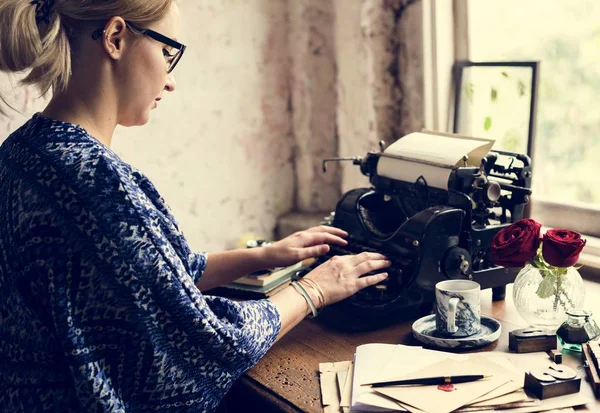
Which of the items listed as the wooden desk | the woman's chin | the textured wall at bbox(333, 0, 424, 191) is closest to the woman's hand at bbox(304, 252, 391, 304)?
the wooden desk

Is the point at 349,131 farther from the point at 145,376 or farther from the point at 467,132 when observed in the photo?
the point at 145,376

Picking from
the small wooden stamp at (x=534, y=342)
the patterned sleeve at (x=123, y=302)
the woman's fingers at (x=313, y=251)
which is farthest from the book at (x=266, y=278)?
the small wooden stamp at (x=534, y=342)

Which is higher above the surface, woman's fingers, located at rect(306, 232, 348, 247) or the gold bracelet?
woman's fingers, located at rect(306, 232, 348, 247)

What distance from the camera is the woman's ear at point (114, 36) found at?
4.54ft

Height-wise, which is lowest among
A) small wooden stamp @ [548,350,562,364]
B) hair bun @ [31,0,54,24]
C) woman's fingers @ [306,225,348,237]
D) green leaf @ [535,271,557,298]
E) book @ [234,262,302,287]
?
small wooden stamp @ [548,350,562,364]

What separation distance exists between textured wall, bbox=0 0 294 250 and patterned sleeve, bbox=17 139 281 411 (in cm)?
109

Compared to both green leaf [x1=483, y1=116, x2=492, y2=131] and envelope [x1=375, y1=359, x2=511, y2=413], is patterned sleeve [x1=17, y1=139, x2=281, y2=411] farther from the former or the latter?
green leaf [x1=483, y1=116, x2=492, y2=131]

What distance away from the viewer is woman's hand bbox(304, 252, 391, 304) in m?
1.63

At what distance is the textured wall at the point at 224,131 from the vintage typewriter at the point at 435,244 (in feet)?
2.87

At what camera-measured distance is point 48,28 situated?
1.37 m

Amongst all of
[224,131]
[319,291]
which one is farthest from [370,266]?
[224,131]

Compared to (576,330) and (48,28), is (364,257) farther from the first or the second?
(48,28)

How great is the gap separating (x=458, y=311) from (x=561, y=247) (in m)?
0.26

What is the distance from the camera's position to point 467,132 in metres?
2.54
